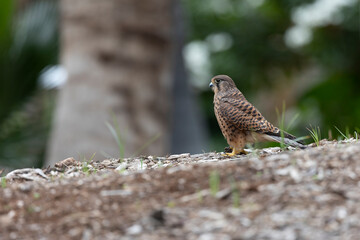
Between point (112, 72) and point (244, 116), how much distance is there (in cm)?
375

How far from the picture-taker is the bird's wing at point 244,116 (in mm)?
5020

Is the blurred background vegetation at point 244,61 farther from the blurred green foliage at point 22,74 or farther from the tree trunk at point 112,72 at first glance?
the tree trunk at point 112,72

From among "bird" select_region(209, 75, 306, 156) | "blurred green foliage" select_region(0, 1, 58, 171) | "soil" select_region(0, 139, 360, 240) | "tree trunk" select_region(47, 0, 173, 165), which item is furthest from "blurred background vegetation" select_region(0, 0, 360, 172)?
"soil" select_region(0, 139, 360, 240)

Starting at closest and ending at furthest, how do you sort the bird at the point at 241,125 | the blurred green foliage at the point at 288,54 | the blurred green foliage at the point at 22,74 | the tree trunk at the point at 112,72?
1. the bird at the point at 241,125
2. the tree trunk at the point at 112,72
3. the blurred green foliage at the point at 22,74
4. the blurred green foliage at the point at 288,54

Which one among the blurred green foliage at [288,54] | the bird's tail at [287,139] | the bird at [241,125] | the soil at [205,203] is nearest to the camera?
the soil at [205,203]

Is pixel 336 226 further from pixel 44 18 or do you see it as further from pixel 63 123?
pixel 44 18

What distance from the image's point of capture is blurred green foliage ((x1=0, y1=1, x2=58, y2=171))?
1031 cm

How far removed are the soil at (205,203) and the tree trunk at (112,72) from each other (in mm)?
4845

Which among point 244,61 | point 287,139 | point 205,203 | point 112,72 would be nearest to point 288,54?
point 244,61

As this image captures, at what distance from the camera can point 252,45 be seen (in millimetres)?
16094

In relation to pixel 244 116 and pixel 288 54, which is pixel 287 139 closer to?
pixel 244 116

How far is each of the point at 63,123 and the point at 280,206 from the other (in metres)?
5.87

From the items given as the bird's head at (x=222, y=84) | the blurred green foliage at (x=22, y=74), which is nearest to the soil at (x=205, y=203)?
the bird's head at (x=222, y=84)

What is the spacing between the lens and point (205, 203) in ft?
9.67
